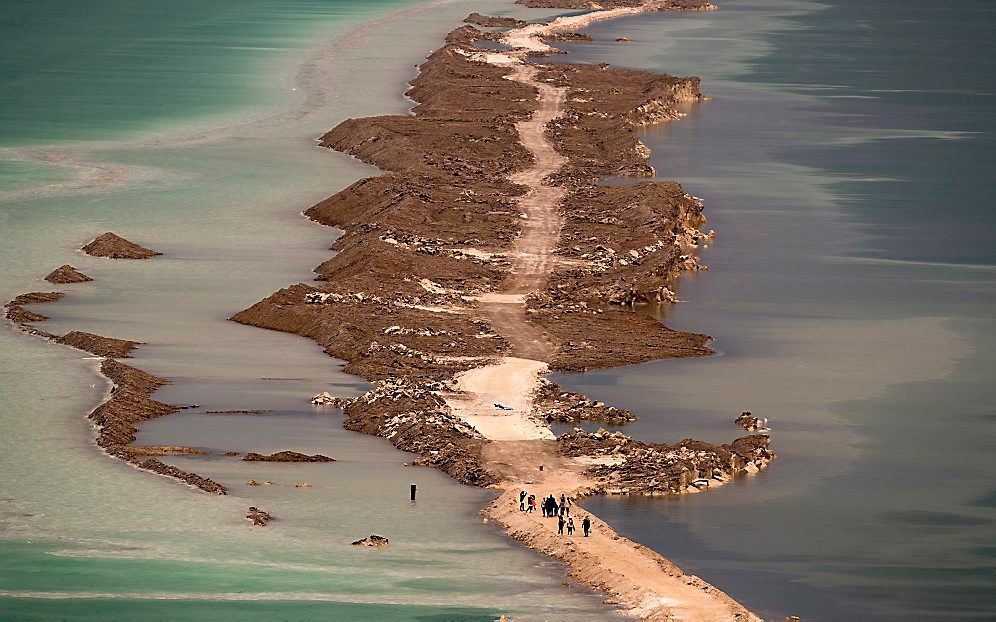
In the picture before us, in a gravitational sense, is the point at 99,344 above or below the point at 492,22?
above

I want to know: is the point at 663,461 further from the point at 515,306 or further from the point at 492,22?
the point at 492,22

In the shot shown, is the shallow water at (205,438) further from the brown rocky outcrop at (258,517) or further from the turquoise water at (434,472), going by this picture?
the brown rocky outcrop at (258,517)

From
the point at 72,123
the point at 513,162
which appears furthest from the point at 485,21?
the point at 513,162

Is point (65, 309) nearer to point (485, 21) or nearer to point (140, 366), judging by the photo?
point (140, 366)

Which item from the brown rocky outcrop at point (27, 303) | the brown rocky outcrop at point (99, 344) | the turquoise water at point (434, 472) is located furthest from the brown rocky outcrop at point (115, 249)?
the brown rocky outcrop at point (99, 344)

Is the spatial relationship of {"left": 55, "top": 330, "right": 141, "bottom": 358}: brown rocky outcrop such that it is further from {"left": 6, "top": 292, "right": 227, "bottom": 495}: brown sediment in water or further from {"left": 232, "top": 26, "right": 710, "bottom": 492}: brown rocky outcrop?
{"left": 232, "top": 26, "right": 710, "bottom": 492}: brown rocky outcrop

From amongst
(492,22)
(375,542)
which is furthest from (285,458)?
(492,22)
